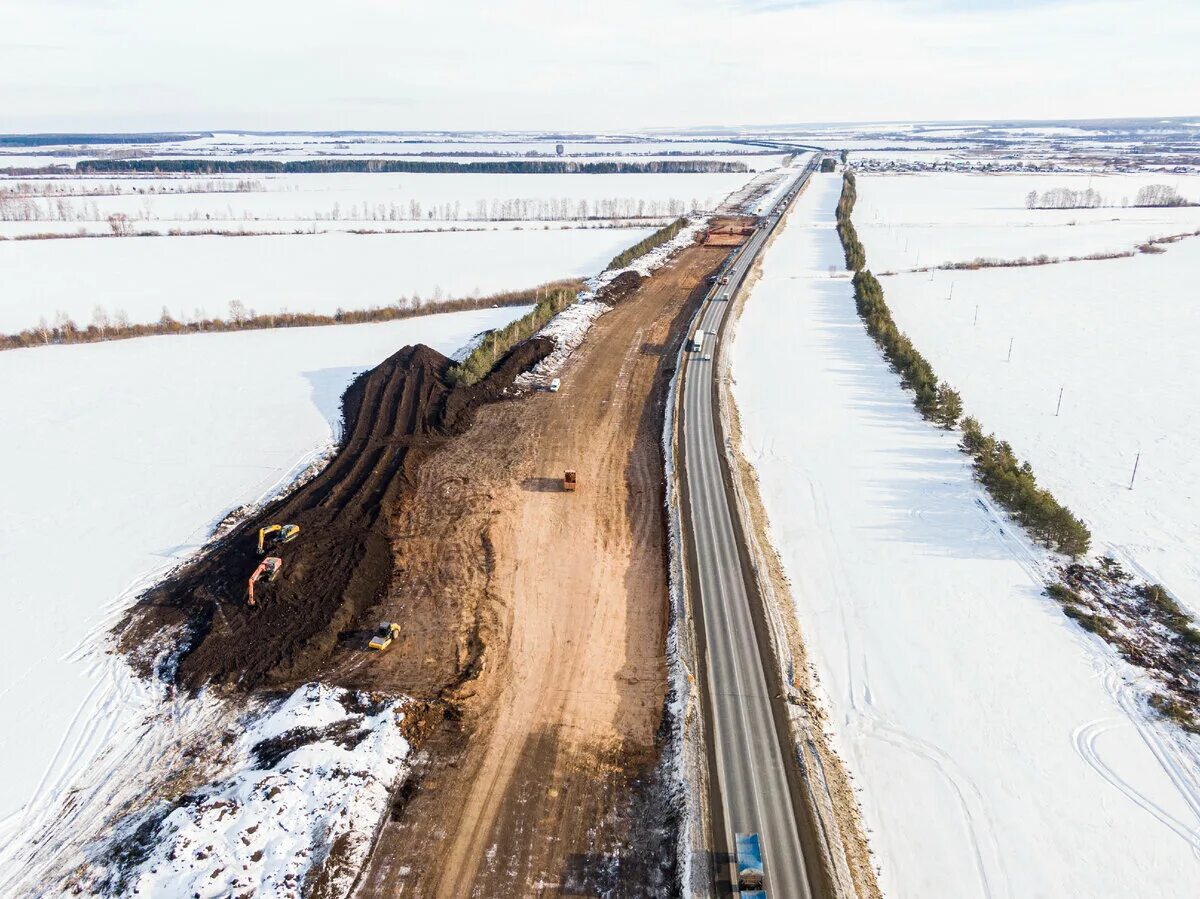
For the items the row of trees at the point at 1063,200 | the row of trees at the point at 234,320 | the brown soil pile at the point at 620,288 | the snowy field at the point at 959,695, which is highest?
the row of trees at the point at 1063,200

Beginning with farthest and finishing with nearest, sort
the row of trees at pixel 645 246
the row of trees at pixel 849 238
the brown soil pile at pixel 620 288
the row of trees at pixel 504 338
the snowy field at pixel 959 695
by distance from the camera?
the row of trees at pixel 849 238, the row of trees at pixel 645 246, the brown soil pile at pixel 620 288, the row of trees at pixel 504 338, the snowy field at pixel 959 695

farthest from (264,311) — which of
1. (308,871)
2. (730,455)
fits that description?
(308,871)

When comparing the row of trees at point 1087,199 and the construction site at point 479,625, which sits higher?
the row of trees at point 1087,199

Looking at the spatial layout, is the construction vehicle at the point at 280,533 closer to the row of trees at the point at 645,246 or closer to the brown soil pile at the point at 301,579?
the brown soil pile at the point at 301,579

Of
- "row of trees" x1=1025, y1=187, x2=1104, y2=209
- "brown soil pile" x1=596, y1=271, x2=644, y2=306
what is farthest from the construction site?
"row of trees" x1=1025, y1=187, x2=1104, y2=209

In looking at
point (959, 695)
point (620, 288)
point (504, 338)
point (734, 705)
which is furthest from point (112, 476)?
point (620, 288)

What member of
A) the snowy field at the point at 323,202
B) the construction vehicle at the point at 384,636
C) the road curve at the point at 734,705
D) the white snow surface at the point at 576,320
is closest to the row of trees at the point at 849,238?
the white snow surface at the point at 576,320

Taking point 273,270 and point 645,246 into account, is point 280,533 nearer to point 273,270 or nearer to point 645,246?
point 273,270
